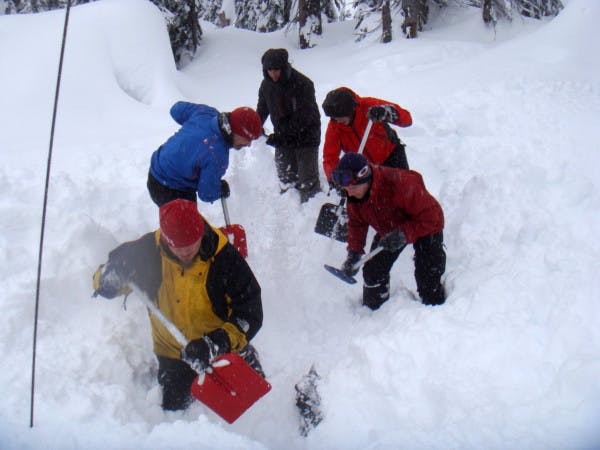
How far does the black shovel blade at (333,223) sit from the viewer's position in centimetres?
447

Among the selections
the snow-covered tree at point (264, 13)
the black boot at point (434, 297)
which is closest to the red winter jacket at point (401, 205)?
the black boot at point (434, 297)

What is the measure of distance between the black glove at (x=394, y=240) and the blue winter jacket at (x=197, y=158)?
4.55ft

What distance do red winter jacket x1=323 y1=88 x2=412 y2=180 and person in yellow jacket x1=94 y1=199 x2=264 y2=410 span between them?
185cm

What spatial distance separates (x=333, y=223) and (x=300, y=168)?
100cm

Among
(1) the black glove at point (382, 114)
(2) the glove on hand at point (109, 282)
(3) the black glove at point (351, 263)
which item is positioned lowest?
(3) the black glove at point (351, 263)

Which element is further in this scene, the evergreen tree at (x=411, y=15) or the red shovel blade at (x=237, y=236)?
the evergreen tree at (x=411, y=15)

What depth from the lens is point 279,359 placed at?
3885 mm

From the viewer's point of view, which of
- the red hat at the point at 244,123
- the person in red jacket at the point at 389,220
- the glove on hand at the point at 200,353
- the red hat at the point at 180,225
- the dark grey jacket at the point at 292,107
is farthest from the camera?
the dark grey jacket at the point at 292,107

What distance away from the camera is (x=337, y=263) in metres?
4.88

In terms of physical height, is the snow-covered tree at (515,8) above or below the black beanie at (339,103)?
below

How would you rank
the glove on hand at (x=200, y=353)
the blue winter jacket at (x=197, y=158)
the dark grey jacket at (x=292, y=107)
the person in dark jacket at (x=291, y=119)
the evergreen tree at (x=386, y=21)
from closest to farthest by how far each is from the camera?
the glove on hand at (x=200, y=353)
the blue winter jacket at (x=197, y=158)
the person in dark jacket at (x=291, y=119)
the dark grey jacket at (x=292, y=107)
the evergreen tree at (x=386, y=21)

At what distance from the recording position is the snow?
2.73 meters

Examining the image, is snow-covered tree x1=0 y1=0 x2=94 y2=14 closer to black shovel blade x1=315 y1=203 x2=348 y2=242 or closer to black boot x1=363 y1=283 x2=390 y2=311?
black shovel blade x1=315 y1=203 x2=348 y2=242

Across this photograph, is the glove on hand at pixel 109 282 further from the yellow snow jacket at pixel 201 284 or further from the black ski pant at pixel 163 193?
the black ski pant at pixel 163 193
